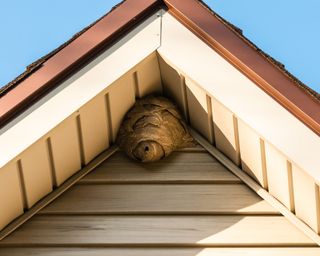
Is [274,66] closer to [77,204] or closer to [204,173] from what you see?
[204,173]

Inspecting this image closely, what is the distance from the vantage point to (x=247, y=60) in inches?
135

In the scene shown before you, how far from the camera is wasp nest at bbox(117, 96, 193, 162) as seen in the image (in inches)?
162

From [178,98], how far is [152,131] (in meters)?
0.20

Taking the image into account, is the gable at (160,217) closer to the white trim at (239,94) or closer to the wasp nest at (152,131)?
the wasp nest at (152,131)

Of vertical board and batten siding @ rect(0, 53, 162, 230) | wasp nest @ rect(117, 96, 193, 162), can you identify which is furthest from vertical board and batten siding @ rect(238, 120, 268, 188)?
vertical board and batten siding @ rect(0, 53, 162, 230)

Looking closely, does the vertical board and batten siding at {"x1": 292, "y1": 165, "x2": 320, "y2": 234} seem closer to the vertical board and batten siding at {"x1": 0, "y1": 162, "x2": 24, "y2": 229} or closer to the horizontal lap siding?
the horizontal lap siding

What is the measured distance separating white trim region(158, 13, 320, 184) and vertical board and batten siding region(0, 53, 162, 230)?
0.18 m

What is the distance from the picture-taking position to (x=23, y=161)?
3586 millimetres

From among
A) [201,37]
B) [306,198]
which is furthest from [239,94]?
[306,198]

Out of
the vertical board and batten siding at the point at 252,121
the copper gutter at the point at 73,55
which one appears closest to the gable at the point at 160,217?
the vertical board and batten siding at the point at 252,121

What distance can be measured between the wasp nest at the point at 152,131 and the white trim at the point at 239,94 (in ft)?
1.67

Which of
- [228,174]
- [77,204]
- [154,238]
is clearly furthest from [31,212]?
[228,174]

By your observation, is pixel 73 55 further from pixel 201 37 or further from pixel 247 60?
pixel 247 60

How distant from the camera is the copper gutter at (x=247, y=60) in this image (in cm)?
331
